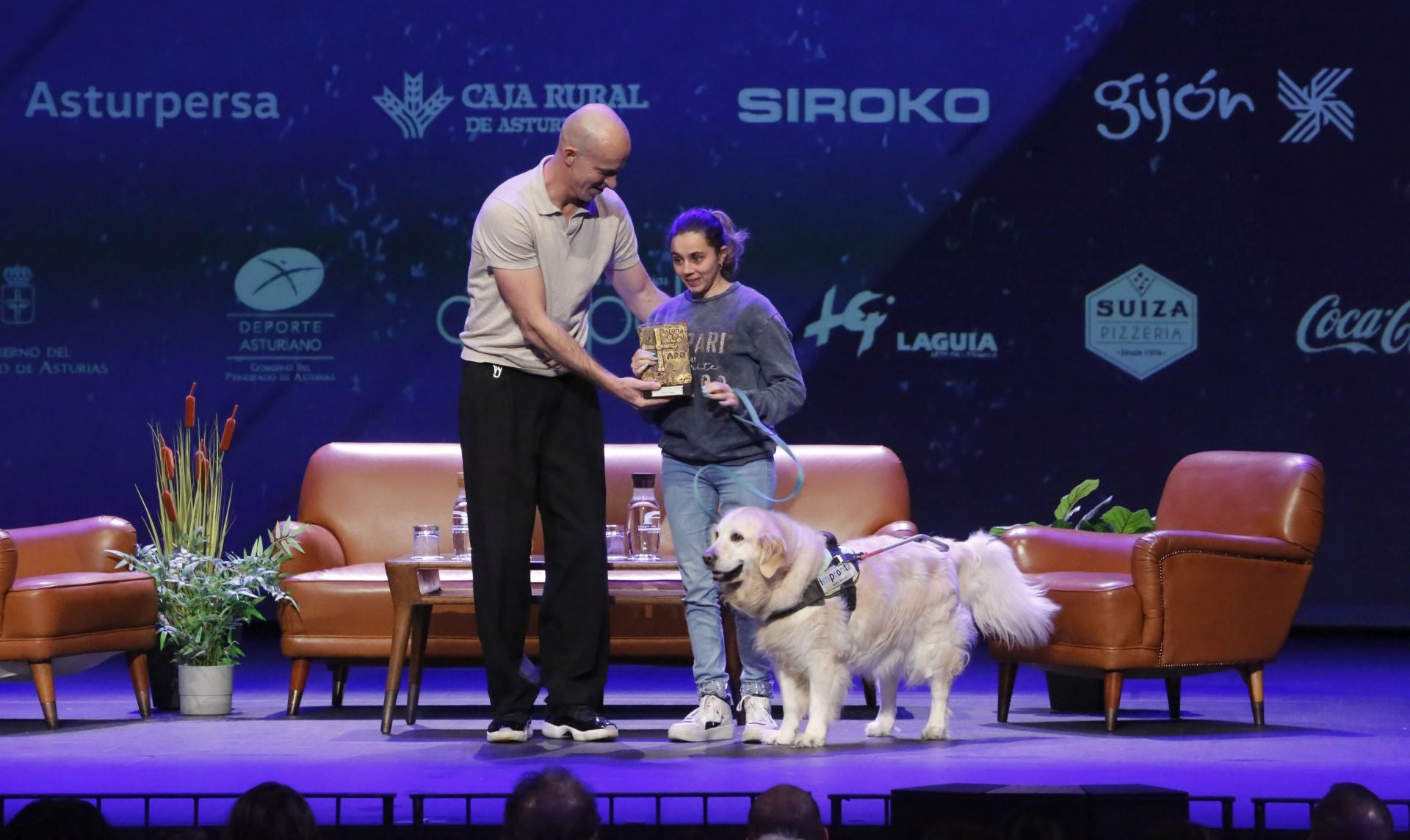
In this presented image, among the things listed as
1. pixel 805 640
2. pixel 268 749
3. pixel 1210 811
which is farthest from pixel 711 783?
pixel 268 749

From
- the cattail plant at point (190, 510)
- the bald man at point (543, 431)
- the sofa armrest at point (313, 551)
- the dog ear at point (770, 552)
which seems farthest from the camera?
the sofa armrest at point (313, 551)

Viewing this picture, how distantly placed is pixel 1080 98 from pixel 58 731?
5508 mm

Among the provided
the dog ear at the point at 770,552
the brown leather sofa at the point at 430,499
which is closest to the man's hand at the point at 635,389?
the dog ear at the point at 770,552

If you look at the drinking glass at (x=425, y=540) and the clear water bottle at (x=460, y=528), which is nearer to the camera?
the drinking glass at (x=425, y=540)

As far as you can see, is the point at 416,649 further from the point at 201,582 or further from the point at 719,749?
the point at 719,749

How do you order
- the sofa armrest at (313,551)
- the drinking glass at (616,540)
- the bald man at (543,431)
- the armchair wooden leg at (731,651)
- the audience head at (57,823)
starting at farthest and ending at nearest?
the sofa armrest at (313,551), the drinking glass at (616,540), the armchair wooden leg at (731,651), the bald man at (543,431), the audience head at (57,823)

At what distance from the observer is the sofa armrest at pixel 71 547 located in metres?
5.92

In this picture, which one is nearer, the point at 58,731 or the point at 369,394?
the point at 58,731

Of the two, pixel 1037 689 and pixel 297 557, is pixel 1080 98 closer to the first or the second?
pixel 1037 689

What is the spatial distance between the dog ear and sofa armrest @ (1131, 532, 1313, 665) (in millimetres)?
1343

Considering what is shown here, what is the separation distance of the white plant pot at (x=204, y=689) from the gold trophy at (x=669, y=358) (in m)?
2.10

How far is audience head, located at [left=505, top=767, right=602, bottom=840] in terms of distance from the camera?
2146 mm

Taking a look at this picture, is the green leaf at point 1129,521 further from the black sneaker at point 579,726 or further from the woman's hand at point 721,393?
the black sneaker at point 579,726

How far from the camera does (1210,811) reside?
12.2ft
